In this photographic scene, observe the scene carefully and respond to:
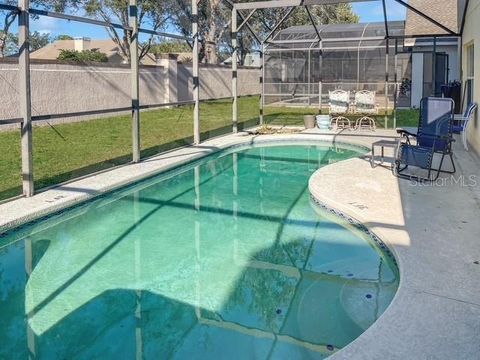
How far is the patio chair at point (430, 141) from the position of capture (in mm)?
6949

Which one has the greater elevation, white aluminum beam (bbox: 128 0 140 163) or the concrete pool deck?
white aluminum beam (bbox: 128 0 140 163)

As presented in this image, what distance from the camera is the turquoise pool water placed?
325cm

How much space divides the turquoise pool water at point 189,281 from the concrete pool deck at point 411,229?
0.23 metres

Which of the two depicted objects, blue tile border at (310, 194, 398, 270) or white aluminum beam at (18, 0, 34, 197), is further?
white aluminum beam at (18, 0, 34, 197)

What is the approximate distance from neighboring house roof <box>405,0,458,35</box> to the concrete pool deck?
9.06m

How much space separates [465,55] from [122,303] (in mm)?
11036

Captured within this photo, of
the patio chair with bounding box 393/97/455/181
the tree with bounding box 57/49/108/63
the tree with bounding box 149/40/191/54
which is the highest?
the tree with bounding box 149/40/191/54

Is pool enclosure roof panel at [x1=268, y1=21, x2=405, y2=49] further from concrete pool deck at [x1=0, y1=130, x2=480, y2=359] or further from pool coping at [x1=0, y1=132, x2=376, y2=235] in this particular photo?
concrete pool deck at [x1=0, y1=130, x2=480, y2=359]

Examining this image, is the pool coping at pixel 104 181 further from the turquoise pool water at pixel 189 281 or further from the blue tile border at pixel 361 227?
the blue tile border at pixel 361 227

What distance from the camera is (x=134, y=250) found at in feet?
16.3

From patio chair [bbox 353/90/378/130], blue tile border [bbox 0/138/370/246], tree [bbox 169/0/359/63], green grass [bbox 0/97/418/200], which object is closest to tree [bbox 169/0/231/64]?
tree [bbox 169/0/359/63]

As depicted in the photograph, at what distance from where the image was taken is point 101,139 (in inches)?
449

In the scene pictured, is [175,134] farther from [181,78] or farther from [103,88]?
[181,78]

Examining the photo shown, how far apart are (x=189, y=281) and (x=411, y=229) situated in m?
2.12
